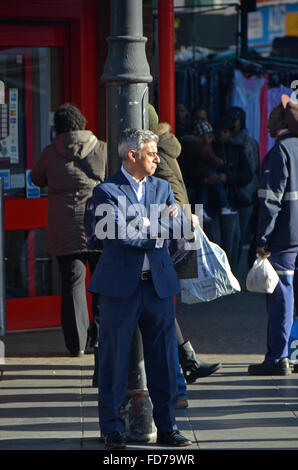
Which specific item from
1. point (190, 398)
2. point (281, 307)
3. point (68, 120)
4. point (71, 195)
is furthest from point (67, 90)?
point (190, 398)

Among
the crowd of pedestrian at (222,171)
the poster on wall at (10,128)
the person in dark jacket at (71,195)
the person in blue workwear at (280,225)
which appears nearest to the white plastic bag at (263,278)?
the person in blue workwear at (280,225)

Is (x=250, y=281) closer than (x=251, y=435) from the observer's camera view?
No

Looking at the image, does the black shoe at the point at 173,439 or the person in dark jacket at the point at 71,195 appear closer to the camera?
the black shoe at the point at 173,439

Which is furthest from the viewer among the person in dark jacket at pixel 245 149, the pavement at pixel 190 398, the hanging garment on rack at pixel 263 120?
the hanging garment on rack at pixel 263 120

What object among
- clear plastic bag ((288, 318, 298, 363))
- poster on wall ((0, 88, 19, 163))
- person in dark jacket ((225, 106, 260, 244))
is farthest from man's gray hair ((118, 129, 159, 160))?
person in dark jacket ((225, 106, 260, 244))

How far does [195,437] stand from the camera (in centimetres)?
569

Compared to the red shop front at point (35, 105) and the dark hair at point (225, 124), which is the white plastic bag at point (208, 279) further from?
the dark hair at point (225, 124)

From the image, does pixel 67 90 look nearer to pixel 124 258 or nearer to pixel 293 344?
pixel 293 344

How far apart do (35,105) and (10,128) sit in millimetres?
310

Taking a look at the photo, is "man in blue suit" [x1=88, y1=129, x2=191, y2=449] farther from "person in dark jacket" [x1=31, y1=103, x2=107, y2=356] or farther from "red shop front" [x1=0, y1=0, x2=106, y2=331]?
"red shop front" [x1=0, y1=0, x2=106, y2=331]

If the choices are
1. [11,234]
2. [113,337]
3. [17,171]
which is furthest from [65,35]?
[113,337]

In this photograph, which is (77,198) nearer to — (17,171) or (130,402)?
(17,171)

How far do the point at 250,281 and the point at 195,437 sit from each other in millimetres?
1640

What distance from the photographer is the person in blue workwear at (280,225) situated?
7012 millimetres
